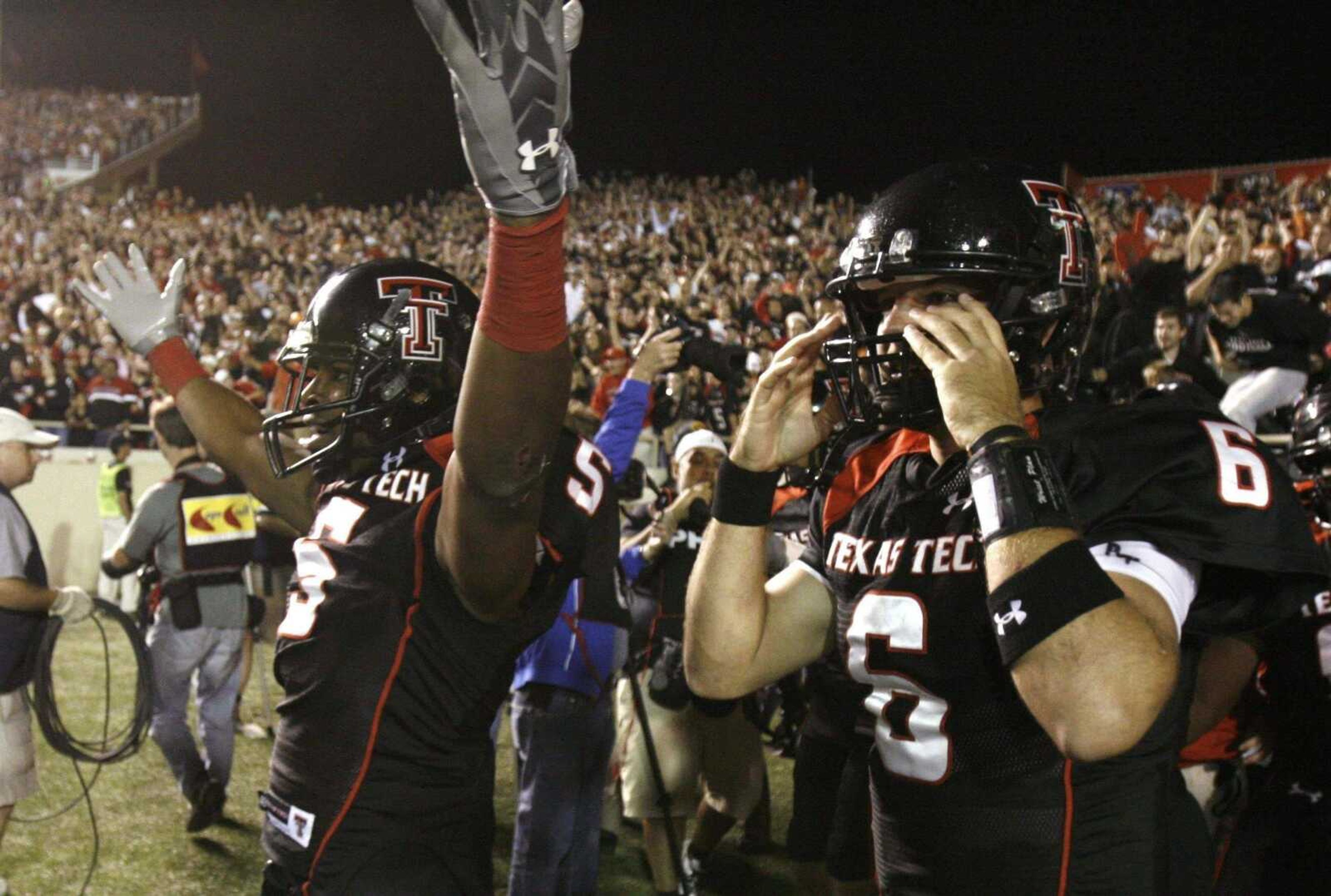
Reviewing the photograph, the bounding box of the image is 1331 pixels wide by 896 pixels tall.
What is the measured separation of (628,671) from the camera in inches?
193

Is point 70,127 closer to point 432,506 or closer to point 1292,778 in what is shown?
Answer: point 432,506

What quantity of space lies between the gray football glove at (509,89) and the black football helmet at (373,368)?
44.5 inches

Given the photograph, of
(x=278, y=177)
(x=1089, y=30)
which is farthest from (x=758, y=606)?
(x=278, y=177)

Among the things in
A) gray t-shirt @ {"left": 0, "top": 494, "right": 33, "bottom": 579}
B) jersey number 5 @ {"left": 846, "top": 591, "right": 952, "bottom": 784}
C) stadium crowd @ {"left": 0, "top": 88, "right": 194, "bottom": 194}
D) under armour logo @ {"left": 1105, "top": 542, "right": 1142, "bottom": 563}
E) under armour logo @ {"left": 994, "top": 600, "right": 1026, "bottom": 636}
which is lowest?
gray t-shirt @ {"left": 0, "top": 494, "right": 33, "bottom": 579}

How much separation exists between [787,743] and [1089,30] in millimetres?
21563

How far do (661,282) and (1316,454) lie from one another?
12.2 m

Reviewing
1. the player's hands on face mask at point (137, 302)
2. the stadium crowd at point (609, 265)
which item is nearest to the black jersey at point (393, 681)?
the player's hands on face mask at point (137, 302)

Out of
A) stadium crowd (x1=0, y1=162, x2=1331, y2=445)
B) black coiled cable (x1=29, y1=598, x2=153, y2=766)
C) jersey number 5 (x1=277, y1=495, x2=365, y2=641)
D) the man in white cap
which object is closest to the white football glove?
the man in white cap

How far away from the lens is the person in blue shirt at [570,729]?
4.23 metres

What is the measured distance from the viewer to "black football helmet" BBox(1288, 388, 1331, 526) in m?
3.29

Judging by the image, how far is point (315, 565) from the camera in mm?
2455

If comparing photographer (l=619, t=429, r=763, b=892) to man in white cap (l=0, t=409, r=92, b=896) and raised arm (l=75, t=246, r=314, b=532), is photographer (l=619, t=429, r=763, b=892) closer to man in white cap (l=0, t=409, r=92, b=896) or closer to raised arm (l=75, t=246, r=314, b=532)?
raised arm (l=75, t=246, r=314, b=532)

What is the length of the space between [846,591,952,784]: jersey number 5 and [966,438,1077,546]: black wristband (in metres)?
0.28

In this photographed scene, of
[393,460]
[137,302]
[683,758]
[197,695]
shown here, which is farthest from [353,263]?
[393,460]
